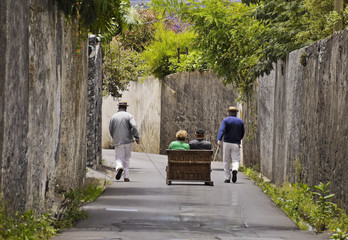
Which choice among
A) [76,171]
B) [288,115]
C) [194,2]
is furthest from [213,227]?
[194,2]

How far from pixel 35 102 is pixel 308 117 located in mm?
5459

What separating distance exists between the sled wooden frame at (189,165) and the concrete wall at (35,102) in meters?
3.42

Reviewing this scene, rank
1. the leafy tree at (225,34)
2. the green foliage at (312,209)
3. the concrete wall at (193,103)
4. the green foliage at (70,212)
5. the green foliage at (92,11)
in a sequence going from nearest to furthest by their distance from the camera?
the green foliage at (70,212), the green foliage at (312,209), the green foliage at (92,11), the leafy tree at (225,34), the concrete wall at (193,103)

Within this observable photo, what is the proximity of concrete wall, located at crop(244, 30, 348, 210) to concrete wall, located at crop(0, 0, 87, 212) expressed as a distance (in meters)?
3.75

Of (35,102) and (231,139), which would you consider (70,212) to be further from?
(231,139)

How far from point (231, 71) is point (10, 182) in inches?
569

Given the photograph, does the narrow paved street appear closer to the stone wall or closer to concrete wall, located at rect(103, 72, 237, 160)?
the stone wall

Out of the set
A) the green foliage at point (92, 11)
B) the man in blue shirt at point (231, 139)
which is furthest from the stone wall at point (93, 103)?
the green foliage at point (92, 11)

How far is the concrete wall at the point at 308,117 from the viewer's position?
1022 cm

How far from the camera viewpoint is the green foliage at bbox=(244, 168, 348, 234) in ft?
31.8

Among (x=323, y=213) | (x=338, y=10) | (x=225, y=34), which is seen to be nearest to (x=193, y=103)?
(x=225, y=34)

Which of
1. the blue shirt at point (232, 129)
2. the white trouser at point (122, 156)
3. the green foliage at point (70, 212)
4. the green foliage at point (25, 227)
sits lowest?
the green foliage at point (70, 212)

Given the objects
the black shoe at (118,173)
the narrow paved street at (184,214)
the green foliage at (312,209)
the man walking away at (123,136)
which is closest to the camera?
the narrow paved street at (184,214)

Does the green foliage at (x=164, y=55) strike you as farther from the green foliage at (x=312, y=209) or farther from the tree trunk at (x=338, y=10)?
the tree trunk at (x=338, y=10)
